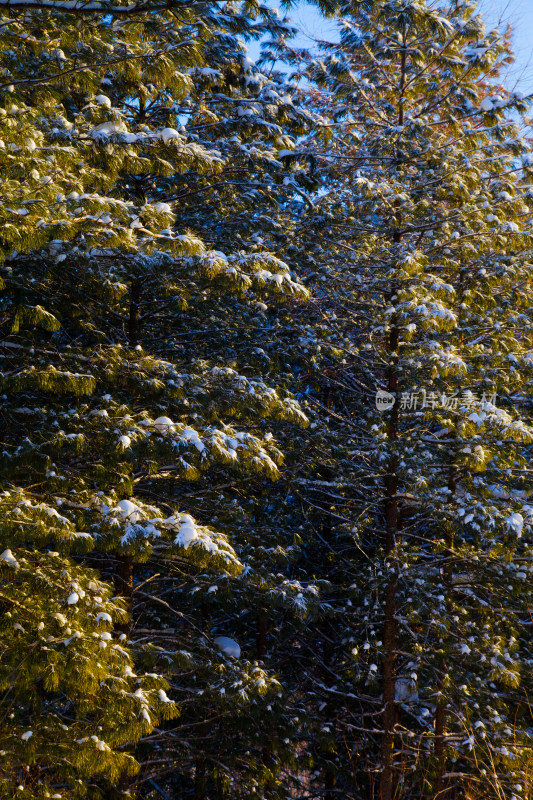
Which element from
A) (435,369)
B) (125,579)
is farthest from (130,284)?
(435,369)

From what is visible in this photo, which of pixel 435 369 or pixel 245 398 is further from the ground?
pixel 435 369

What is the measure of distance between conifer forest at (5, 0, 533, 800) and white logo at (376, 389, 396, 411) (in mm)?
123

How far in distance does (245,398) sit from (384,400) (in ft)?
8.25

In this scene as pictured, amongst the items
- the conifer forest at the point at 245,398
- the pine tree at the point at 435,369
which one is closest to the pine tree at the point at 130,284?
the conifer forest at the point at 245,398

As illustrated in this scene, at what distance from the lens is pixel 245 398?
6.30 metres

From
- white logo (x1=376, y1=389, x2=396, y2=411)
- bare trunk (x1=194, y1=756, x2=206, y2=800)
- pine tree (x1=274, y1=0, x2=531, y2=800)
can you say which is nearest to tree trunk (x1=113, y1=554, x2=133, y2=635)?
bare trunk (x1=194, y1=756, x2=206, y2=800)

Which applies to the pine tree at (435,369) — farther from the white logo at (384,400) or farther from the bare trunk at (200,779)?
the bare trunk at (200,779)

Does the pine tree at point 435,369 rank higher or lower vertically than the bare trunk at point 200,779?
higher

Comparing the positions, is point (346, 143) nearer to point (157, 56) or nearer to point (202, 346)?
point (202, 346)

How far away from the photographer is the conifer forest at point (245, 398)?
14.9 ft

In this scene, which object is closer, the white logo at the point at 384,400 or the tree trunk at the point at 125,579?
the tree trunk at the point at 125,579

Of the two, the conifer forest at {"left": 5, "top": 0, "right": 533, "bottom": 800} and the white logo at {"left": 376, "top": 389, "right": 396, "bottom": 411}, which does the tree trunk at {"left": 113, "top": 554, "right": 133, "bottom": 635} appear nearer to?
the conifer forest at {"left": 5, "top": 0, "right": 533, "bottom": 800}

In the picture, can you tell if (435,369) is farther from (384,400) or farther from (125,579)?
(125,579)

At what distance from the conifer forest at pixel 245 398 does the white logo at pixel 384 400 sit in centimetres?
12
